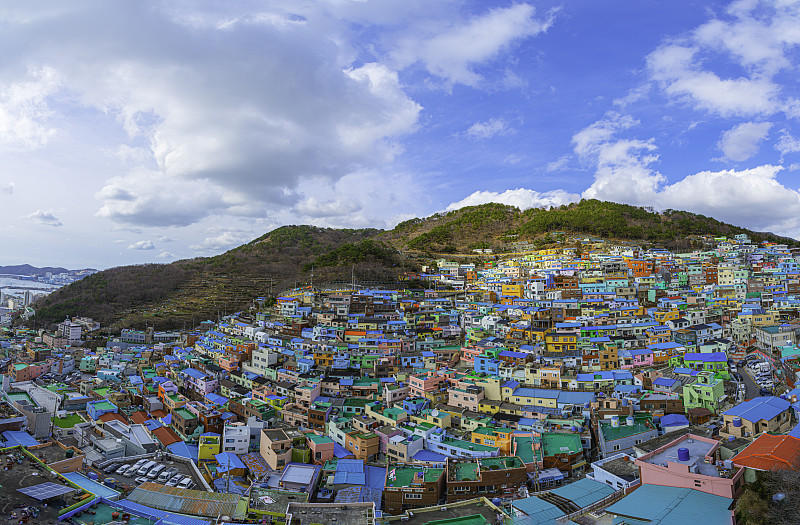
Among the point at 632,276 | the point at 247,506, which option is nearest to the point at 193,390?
the point at 247,506

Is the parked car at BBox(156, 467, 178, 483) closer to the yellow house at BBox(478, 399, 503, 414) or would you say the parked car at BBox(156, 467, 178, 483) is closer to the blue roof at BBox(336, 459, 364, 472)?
the blue roof at BBox(336, 459, 364, 472)

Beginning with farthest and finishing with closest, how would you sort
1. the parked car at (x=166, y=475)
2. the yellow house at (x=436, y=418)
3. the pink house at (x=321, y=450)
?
the yellow house at (x=436, y=418), the pink house at (x=321, y=450), the parked car at (x=166, y=475)

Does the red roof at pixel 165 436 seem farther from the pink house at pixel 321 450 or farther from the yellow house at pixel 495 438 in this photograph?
the yellow house at pixel 495 438

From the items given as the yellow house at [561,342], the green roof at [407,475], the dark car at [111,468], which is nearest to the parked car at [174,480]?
the dark car at [111,468]

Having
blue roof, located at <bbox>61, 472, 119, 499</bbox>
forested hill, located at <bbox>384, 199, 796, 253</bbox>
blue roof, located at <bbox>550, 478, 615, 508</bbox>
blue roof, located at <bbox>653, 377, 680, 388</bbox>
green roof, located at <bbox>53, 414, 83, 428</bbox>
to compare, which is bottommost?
green roof, located at <bbox>53, 414, 83, 428</bbox>

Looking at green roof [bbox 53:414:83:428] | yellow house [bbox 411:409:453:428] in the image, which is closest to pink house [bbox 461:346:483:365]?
yellow house [bbox 411:409:453:428]

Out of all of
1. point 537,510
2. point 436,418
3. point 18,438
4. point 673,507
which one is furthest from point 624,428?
point 18,438

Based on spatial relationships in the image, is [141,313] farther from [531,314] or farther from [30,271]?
[30,271]
